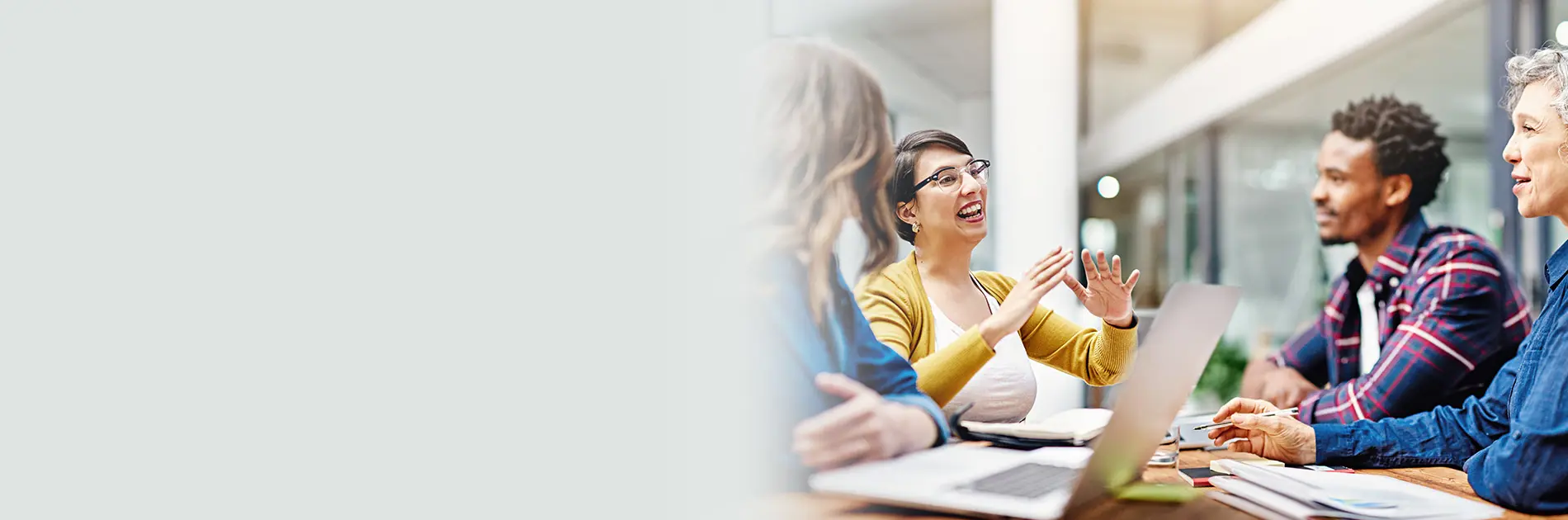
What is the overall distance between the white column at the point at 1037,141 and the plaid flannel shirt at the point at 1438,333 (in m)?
0.92

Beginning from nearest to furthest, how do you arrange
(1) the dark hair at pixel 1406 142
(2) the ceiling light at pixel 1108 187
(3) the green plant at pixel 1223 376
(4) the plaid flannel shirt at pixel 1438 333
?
(4) the plaid flannel shirt at pixel 1438 333, (2) the ceiling light at pixel 1108 187, (1) the dark hair at pixel 1406 142, (3) the green plant at pixel 1223 376

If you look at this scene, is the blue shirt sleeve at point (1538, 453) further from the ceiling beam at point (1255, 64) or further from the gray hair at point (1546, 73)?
the ceiling beam at point (1255, 64)

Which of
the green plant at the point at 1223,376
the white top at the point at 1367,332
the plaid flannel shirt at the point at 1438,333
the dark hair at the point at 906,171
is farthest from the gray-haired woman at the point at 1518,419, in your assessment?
the green plant at the point at 1223,376

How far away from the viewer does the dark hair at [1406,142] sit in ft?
6.95

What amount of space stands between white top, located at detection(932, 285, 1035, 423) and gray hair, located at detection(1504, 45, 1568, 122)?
2.71ft

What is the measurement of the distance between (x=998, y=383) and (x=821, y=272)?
285 mm

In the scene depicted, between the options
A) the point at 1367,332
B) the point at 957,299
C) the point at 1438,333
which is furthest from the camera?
the point at 1367,332

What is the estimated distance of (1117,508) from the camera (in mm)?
1084

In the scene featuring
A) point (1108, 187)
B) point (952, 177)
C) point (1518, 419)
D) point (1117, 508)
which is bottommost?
point (1117, 508)

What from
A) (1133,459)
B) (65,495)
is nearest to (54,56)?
(65,495)

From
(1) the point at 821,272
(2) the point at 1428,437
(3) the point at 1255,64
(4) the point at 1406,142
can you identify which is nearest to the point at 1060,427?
(1) the point at 821,272

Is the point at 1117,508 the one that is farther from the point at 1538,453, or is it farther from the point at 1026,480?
the point at 1538,453

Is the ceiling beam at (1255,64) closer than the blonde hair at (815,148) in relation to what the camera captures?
No

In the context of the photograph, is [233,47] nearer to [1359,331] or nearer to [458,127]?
[458,127]
